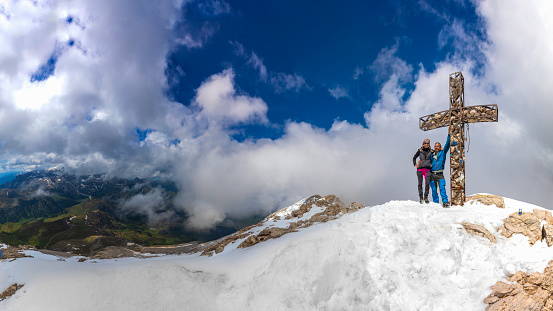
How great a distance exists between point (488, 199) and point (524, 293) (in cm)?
798

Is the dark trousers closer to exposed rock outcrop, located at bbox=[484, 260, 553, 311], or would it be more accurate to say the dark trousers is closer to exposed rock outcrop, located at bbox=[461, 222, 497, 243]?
exposed rock outcrop, located at bbox=[461, 222, 497, 243]

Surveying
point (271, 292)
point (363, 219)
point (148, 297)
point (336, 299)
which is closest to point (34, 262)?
point (148, 297)

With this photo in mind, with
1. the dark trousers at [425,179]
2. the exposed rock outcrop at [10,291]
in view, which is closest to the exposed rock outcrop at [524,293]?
the dark trousers at [425,179]

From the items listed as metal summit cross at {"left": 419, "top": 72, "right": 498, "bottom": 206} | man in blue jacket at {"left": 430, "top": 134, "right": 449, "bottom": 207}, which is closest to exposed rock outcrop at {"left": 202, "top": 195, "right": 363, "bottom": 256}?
man in blue jacket at {"left": 430, "top": 134, "right": 449, "bottom": 207}

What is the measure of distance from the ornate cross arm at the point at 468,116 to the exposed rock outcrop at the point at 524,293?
10646 millimetres

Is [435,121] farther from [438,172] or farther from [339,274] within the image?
[339,274]

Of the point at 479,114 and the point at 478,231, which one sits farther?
the point at 479,114

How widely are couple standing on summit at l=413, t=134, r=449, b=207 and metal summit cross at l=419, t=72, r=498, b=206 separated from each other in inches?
57.5

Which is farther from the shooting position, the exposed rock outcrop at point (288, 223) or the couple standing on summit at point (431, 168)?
the exposed rock outcrop at point (288, 223)

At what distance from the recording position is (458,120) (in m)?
16.9

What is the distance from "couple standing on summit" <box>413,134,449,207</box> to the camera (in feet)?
50.4

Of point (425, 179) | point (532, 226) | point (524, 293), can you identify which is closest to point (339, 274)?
point (524, 293)

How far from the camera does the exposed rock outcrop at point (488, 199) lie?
1393 centimetres

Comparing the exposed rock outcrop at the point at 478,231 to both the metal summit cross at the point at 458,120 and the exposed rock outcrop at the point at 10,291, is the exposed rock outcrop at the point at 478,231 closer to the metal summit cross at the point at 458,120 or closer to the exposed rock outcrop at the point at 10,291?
the metal summit cross at the point at 458,120
